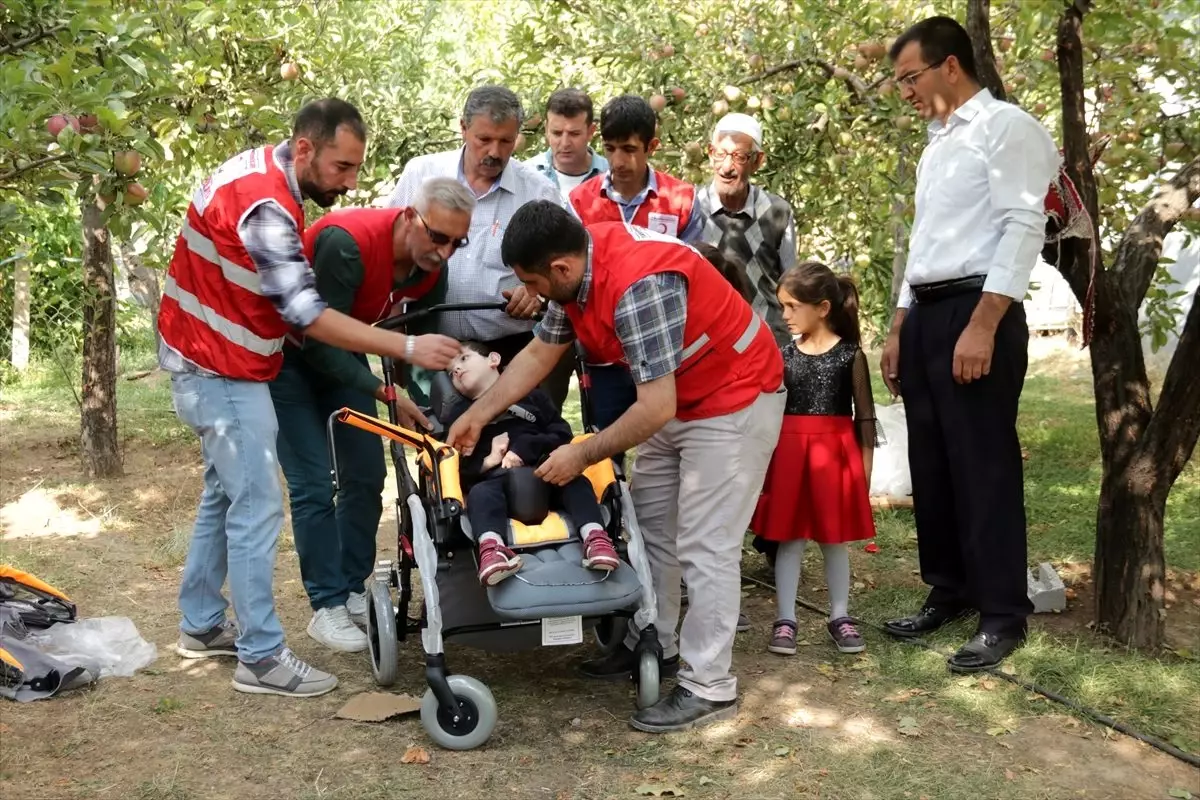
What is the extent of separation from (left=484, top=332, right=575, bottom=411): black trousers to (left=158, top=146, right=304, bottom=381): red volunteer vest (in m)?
0.92

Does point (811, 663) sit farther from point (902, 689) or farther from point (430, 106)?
point (430, 106)

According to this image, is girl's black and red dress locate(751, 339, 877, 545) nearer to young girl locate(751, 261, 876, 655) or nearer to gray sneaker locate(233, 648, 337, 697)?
young girl locate(751, 261, 876, 655)

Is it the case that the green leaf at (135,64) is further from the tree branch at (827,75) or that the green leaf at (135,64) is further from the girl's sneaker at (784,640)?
the tree branch at (827,75)

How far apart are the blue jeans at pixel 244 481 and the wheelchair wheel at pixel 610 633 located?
44.5 inches

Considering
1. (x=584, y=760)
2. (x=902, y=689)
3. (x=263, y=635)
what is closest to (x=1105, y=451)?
(x=902, y=689)

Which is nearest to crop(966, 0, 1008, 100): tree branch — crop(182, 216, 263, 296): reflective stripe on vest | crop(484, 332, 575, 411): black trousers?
crop(484, 332, 575, 411): black trousers

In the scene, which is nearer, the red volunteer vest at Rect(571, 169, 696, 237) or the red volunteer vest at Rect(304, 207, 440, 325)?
the red volunteer vest at Rect(304, 207, 440, 325)

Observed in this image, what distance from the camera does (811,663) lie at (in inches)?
174

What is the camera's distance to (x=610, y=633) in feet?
14.2

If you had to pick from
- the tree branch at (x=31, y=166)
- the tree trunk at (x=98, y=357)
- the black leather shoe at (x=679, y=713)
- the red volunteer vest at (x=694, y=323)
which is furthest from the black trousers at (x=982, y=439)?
the tree trunk at (x=98, y=357)

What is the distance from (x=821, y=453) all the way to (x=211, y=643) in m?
Result: 2.36

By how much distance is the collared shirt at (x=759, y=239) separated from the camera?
4.96 m

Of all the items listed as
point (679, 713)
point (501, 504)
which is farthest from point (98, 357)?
point (679, 713)

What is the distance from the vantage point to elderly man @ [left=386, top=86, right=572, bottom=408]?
4414mm
